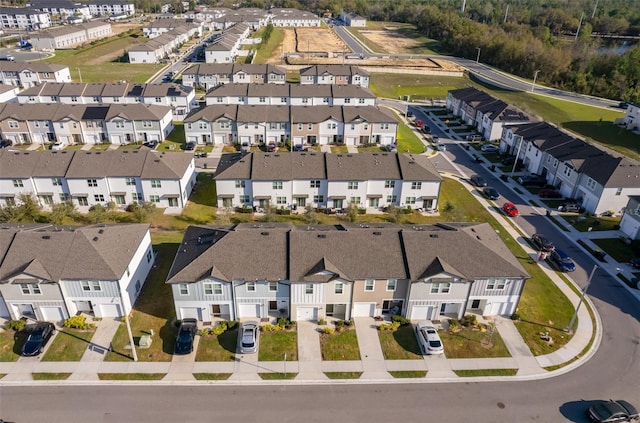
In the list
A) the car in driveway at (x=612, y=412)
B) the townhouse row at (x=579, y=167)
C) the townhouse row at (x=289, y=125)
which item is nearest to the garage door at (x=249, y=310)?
the car in driveway at (x=612, y=412)

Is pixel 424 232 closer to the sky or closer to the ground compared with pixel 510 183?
closer to the sky

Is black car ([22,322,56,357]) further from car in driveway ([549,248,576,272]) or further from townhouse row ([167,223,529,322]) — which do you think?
car in driveway ([549,248,576,272])

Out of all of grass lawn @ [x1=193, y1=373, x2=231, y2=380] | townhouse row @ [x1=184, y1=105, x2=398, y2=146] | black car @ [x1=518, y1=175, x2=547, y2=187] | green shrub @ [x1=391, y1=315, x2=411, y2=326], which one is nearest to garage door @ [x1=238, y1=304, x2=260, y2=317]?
grass lawn @ [x1=193, y1=373, x2=231, y2=380]

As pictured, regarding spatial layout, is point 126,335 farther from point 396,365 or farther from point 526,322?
point 526,322

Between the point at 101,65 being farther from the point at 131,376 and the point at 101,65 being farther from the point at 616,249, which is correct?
the point at 616,249

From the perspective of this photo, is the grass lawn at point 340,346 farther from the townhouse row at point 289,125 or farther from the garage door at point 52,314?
the townhouse row at point 289,125

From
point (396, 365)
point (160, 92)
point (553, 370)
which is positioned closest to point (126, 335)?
point (396, 365)

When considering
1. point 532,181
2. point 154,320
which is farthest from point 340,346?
point 532,181
